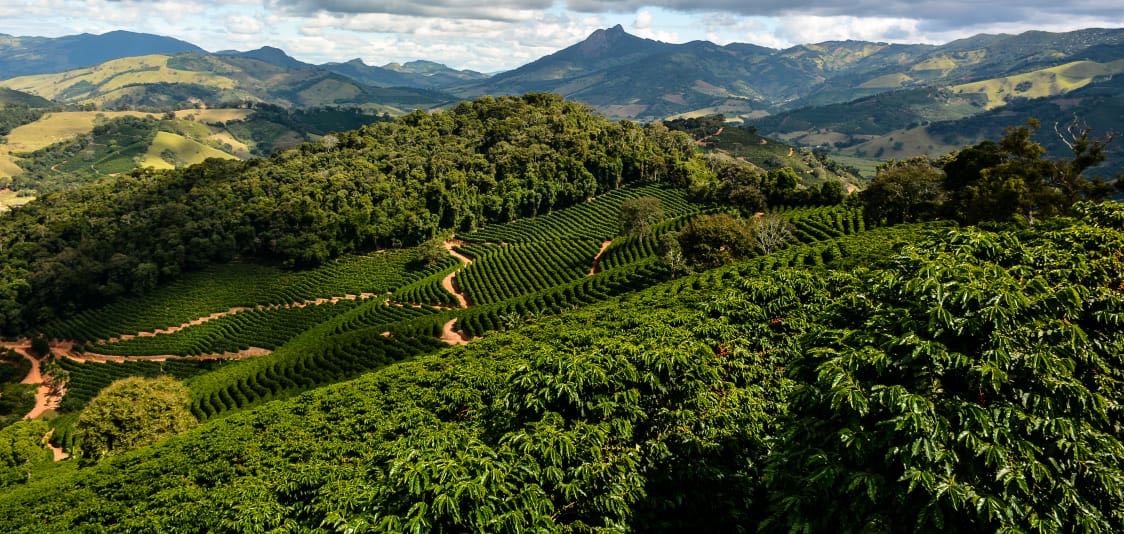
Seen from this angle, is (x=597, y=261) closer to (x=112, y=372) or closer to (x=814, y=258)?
(x=814, y=258)

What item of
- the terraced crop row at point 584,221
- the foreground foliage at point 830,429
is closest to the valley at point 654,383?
the foreground foliage at point 830,429

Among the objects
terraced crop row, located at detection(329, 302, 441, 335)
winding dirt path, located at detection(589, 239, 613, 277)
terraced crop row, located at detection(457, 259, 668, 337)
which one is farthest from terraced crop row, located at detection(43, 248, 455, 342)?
terraced crop row, located at detection(457, 259, 668, 337)

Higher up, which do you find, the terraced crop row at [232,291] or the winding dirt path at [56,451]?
the terraced crop row at [232,291]

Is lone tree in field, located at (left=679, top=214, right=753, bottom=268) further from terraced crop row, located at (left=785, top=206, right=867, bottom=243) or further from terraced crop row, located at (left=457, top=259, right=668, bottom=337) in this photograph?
terraced crop row, located at (left=785, top=206, right=867, bottom=243)

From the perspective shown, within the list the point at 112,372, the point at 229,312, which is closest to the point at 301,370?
the point at 112,372

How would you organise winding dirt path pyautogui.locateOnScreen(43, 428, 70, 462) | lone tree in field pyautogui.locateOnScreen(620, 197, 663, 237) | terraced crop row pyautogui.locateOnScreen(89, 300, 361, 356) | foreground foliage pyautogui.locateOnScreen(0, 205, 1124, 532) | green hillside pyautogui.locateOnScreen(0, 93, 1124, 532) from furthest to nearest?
1. lone tree in field pyautogui.locateOnScreen(620, 197, 663, 237)
2. terraced crop row pyautogui.locateOnScreen(89, 300, 361, 356)
3. winding dirt path pyautogui.locateOnScreen(43, 428, 70, 462)
4. green hillside pyautogui.locateOnScreen(0, 93, 1124, 532)
5. foreground foliage pyautogui.locateOnScreen(0, 205, 1124, 532)

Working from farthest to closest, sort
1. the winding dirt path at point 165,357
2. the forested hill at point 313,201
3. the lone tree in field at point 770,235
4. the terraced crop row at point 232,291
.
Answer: the forested hill at point 313,201
the terraced crop row at point 232,291
the winding dirt path at point 165,357
the lone tree in field at point 770,235

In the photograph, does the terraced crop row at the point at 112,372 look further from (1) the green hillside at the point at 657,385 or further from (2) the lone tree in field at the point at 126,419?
(2) the lone tree in field at the point at 126,419

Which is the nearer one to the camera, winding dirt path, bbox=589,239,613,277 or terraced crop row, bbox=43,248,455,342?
winding dirt path, bbox=589,239,613,277
